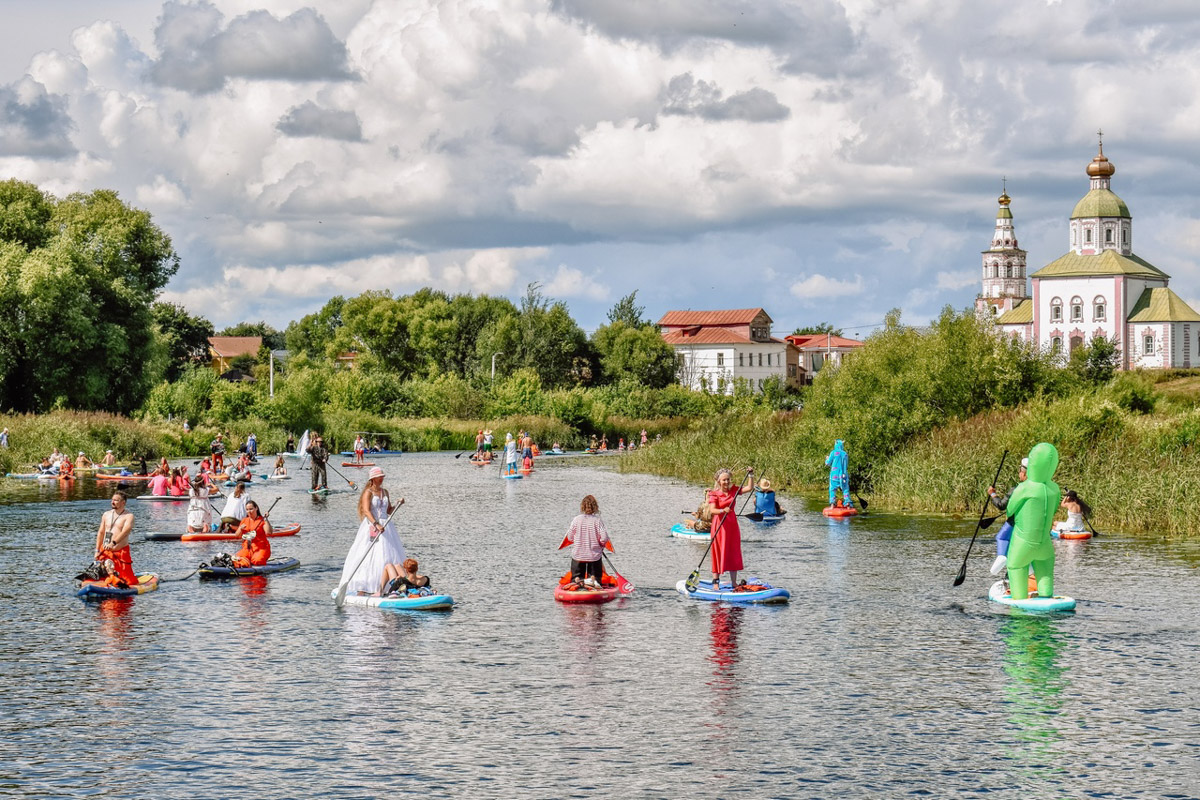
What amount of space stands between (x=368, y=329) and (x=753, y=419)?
9024 centimetres

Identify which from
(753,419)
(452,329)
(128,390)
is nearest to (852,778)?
(753,419)

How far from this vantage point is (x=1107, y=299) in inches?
5846

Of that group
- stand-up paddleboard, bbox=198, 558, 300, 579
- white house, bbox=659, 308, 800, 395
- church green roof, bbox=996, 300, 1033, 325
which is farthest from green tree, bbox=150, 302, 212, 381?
stand-up paddleboard, bbox=198, 558, 300, 579

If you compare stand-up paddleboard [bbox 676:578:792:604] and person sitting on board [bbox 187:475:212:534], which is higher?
person sitting on board [bbox 187:475:212:534]

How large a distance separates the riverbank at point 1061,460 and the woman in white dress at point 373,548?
21177mm

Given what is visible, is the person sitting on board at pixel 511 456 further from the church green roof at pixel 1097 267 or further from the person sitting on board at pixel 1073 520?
the church green roof at pixel 1097 267

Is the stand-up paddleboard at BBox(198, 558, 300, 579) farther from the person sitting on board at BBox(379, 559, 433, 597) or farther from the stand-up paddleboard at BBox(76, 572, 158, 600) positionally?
the person sitting on board at BBox(379, 559, 433, 597)

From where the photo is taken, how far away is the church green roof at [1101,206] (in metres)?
158

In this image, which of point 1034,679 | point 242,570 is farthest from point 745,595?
point 242,570

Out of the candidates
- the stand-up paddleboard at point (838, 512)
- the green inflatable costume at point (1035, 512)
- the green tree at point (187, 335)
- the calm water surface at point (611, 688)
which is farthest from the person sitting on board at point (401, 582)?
the green tree at point (187, 335)

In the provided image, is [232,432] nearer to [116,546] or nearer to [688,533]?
[688,533]

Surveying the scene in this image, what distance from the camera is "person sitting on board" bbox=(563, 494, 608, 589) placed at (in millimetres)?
23266

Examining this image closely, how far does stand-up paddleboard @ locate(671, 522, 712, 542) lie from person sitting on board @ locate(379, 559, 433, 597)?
12904 millimetres

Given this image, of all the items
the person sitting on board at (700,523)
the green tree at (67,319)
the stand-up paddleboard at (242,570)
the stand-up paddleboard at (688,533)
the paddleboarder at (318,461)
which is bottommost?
the stand-up paddleboard at (242,570)
